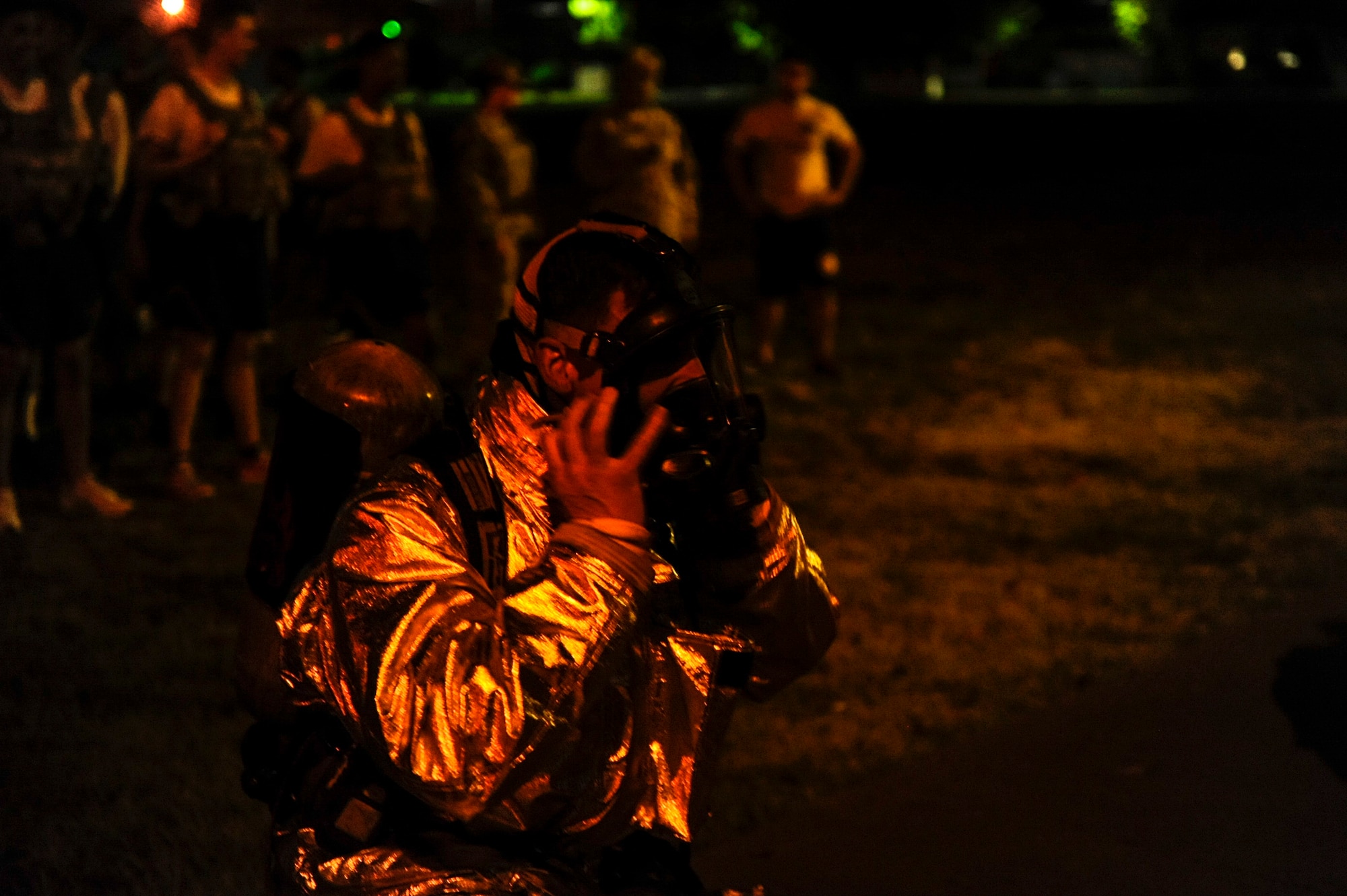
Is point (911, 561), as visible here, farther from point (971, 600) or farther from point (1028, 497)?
point (1028, 497)

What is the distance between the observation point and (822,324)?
976 centimetres

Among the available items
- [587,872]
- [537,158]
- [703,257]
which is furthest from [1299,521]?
[537,158]

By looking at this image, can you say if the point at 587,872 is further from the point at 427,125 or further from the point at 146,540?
the point at 427,125

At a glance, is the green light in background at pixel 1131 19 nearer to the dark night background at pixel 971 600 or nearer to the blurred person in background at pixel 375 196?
the dark night background at pixel 971 600

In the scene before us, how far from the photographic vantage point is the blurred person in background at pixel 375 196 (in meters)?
7.36

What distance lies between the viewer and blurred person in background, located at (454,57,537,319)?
8.57 metres

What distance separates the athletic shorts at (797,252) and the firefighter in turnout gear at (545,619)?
24.7 ft

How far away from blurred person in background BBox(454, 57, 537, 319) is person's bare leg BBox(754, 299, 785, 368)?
6.02 feet

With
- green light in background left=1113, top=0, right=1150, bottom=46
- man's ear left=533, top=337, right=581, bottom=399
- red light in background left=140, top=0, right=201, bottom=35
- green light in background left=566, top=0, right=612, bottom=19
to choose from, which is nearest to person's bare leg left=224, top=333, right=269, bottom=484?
red light in background left=140, top=0, right=201, bottom=35

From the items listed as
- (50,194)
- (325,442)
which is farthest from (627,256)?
(50,194)

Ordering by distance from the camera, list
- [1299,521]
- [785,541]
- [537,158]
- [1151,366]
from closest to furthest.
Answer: [785,541], [1299,521], [1151,366], [537,158]

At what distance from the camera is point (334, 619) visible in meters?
1.93

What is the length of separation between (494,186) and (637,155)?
90 centimetres

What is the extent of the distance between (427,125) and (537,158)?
27.6 feet
